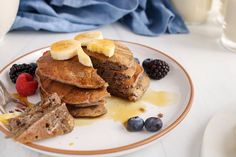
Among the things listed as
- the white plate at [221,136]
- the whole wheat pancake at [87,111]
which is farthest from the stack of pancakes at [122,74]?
the white plate at [221,136]

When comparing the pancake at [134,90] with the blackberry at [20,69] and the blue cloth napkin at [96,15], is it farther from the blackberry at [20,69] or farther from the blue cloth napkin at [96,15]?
the blue cloth napkin at [96,15]

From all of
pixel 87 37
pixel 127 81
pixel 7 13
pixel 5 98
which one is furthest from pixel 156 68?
pixel 7 13

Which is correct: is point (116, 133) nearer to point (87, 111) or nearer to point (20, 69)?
point (87, 111)

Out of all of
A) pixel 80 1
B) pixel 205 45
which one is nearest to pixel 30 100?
pixel 80 1

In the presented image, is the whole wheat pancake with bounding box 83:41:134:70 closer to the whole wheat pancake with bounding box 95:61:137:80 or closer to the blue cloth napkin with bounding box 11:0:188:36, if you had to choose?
the whole wheat pancake with bounding box 95:61:137:80

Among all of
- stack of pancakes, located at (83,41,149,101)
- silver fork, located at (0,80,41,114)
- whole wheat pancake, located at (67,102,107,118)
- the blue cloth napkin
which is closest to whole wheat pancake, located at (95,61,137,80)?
stack of pancakes, located at (83,41,149,101)

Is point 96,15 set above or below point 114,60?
below
